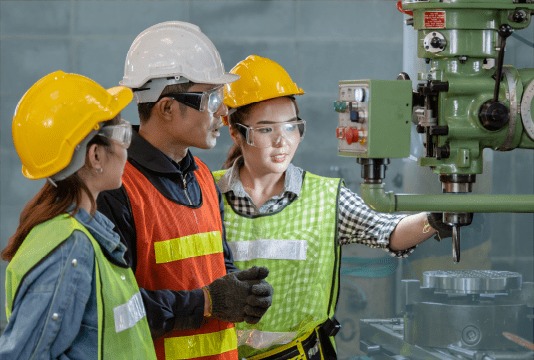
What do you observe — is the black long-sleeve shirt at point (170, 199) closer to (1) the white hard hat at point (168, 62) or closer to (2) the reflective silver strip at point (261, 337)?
(1) the white hard hat at point (168, 62)

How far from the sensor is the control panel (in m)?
1.43

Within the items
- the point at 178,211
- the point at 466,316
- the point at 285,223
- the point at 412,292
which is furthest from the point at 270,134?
the point at 466,316

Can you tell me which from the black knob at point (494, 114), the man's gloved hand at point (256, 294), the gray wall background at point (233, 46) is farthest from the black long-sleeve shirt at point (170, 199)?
the gray wall background at point (233, 46)

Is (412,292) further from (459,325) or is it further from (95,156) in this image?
(95,156)

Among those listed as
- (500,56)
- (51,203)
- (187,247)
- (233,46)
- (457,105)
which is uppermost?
(233,46)

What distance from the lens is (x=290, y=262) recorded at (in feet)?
6.41

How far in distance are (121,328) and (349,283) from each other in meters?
2.76

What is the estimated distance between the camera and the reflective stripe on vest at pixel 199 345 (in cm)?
162

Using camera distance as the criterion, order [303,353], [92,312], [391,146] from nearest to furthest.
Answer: [92,312], [391,146], [303,353]

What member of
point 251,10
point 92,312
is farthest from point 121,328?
point 251,10

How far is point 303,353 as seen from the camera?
6.45 feet

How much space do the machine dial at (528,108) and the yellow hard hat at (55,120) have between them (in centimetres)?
93

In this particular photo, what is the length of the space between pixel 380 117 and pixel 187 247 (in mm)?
588

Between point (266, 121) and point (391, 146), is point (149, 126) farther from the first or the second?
point (391, 146)
